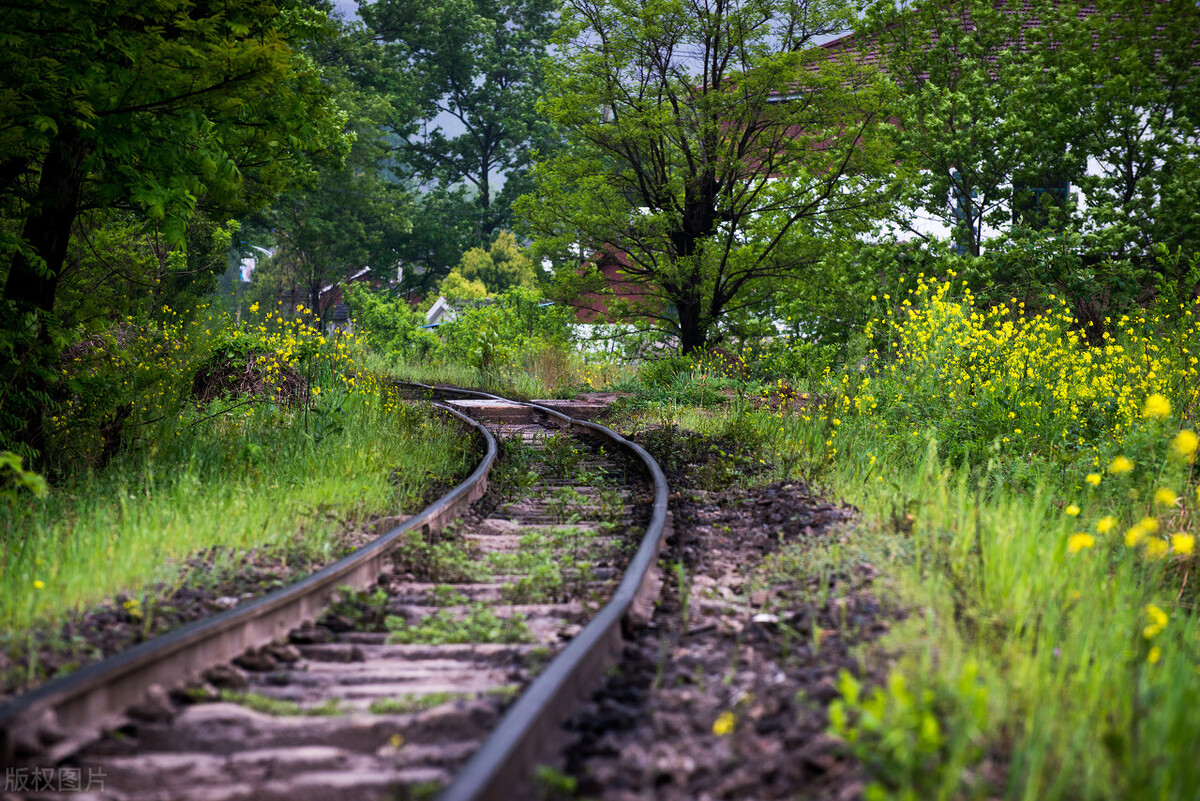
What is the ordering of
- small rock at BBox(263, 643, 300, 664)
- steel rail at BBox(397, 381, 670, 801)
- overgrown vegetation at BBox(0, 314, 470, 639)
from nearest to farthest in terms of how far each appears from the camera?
steel rail at BBox(397, 381, 670, 801), small rock at BBox(263, 643, 300, 664), overgrown vegetation at BBox(0, 314, 470, 639)

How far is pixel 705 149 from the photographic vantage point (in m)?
17.0

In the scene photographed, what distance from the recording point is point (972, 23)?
68.8 ft

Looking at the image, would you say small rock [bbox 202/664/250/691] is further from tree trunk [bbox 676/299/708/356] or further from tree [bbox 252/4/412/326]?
tree [bbox 252/4/412/326]

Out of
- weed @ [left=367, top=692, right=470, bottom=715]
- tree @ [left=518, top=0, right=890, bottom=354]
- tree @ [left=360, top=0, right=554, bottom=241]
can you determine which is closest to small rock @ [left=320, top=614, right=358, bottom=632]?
weed @ [left=367, top=692, right=470, bottom=715]

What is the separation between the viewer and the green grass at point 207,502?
450 centimetres

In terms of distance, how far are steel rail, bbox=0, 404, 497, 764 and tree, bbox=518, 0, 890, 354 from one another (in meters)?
12.9

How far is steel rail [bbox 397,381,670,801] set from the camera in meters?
2.44

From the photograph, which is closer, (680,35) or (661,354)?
(680,35)

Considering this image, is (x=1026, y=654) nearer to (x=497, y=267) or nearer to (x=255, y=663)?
(x=255, y=663)

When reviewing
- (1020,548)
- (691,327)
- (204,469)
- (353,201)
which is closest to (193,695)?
(1020,548)

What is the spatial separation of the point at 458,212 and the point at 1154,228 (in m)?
39.3

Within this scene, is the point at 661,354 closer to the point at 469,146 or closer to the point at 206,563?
the point at 206,563

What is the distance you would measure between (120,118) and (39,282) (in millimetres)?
2147

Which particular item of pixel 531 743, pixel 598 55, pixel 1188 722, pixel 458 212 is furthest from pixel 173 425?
pixel 458 212
